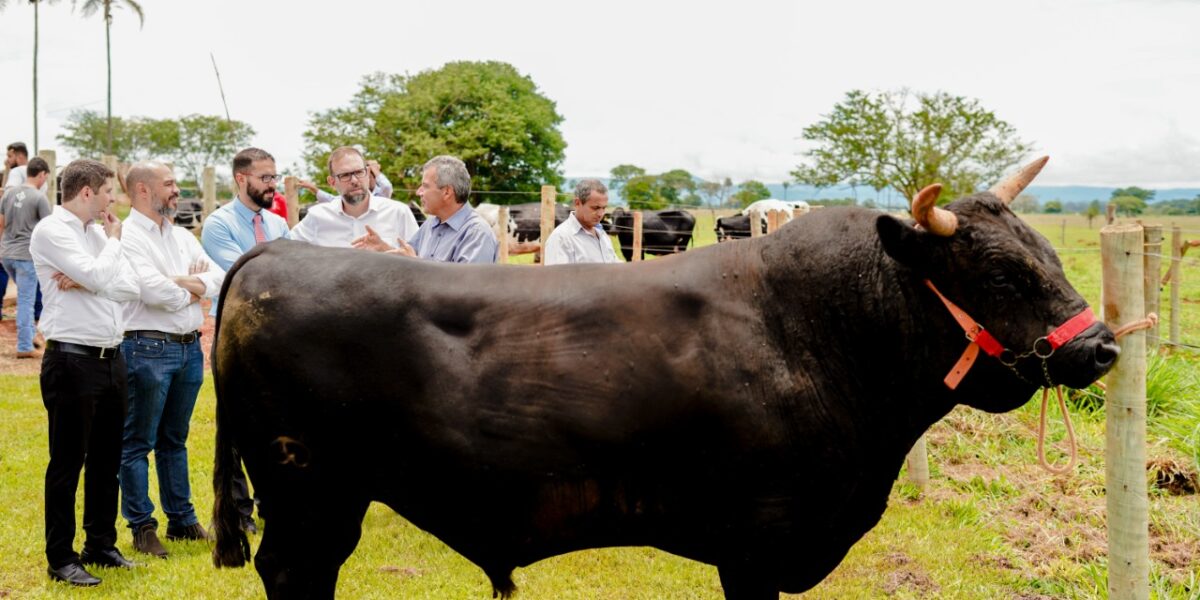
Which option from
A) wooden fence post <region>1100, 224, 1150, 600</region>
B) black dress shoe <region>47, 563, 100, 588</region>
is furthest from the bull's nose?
black dress shoe <region>47, 563, 100, 588</region>

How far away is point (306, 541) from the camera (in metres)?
3.29

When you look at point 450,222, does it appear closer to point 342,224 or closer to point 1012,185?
point 342,224

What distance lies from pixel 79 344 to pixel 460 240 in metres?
2.14

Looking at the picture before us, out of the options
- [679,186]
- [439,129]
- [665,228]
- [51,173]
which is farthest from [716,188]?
[51,173]

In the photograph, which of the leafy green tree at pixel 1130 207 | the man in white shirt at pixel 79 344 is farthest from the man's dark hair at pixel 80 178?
the leafy green tree at pixel 1130 207

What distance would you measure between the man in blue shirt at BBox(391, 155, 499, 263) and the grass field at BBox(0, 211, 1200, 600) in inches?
73.8

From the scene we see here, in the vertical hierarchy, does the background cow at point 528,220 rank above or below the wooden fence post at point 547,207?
above

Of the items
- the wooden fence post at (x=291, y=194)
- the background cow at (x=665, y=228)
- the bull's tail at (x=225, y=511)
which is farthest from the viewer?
the background cow at (x=665, y=228)

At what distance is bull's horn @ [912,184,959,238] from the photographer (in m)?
2.90

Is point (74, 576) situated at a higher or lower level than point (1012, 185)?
lower

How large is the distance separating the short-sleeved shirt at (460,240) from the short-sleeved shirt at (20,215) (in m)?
7.56

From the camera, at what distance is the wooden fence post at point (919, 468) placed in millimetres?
6613

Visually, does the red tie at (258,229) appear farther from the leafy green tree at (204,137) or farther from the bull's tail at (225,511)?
the leafy green tree at (204,137)

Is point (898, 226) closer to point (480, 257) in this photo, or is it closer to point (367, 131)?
point (480, 257)
